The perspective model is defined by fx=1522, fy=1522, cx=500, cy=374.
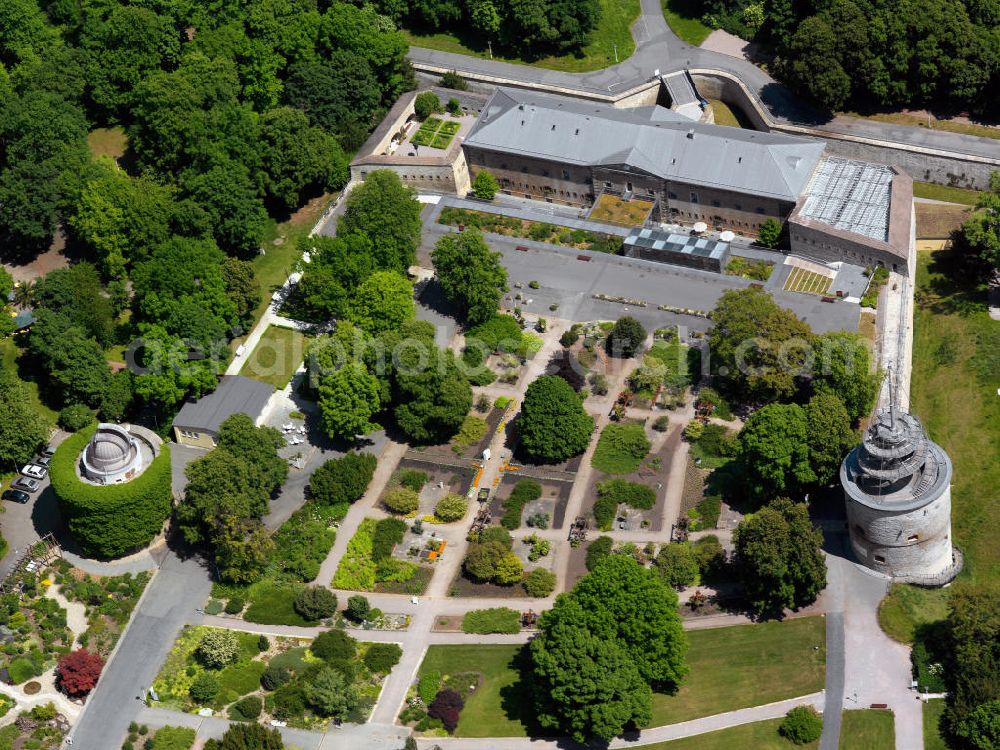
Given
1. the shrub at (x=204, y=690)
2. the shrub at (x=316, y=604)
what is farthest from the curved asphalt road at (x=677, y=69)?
the shrub at (x=204, y=690)

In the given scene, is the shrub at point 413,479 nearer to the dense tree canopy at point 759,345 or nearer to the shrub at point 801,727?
the dense tree canopy at point 759,345

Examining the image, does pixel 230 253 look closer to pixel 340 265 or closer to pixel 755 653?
pixel 340 265

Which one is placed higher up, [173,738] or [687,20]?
[687,20]

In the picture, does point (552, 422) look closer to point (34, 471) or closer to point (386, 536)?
point (386, 536)

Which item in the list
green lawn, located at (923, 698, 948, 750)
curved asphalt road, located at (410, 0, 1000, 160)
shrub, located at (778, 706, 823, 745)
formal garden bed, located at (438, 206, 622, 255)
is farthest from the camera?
curved asphalt road, located at (410, 0, 1000, 160)

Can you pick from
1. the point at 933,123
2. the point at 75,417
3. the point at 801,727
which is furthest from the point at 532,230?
the point at 801,727

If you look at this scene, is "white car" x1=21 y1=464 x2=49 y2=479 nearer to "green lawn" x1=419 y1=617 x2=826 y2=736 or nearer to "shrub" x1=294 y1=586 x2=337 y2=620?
"shrub" x1=294 y1=586 x2=337 y2=620

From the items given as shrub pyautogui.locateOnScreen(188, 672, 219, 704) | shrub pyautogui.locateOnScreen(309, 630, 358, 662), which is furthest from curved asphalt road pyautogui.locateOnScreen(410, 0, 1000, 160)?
shrub pyautogui.locateOnScreen(188, 672, 219, 704)
